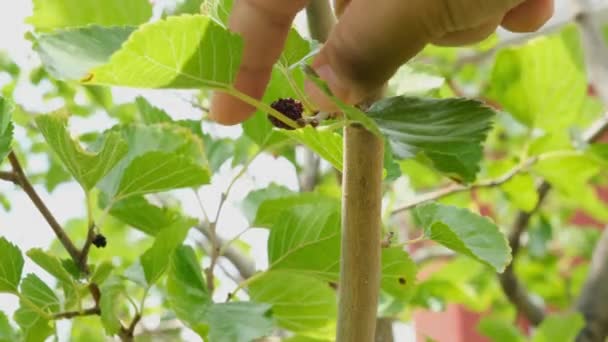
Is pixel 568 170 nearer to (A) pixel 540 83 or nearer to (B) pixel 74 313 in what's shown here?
(A) pixel 540 83

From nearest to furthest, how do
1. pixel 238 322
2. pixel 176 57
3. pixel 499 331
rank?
pixel 176 57
pixel 238 322
pixel 499 331

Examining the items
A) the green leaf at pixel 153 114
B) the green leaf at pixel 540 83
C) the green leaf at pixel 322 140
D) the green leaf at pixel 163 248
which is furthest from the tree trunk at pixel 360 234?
the green leaf at pixel 540 83

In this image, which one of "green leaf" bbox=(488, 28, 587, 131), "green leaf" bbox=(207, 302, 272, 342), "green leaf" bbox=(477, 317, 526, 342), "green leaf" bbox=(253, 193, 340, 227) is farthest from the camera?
"green leaf" bbox=(477, 317, 526, 342)

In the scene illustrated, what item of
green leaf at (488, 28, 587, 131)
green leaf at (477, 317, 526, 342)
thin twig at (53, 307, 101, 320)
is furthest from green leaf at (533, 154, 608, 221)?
thin twig at (53, 307, 101, 320)

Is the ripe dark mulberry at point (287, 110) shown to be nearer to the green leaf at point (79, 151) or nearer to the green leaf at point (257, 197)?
the green leaf at point (79, 151)

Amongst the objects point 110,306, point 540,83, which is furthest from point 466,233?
point 540,83

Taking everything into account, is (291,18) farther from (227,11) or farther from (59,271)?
(59,271)

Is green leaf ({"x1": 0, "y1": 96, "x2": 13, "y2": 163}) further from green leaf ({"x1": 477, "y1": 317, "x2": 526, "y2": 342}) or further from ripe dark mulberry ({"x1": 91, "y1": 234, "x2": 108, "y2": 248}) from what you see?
green leaf ({"x1": 477, "y1": 317, "x2": 526, "y2": 342})
